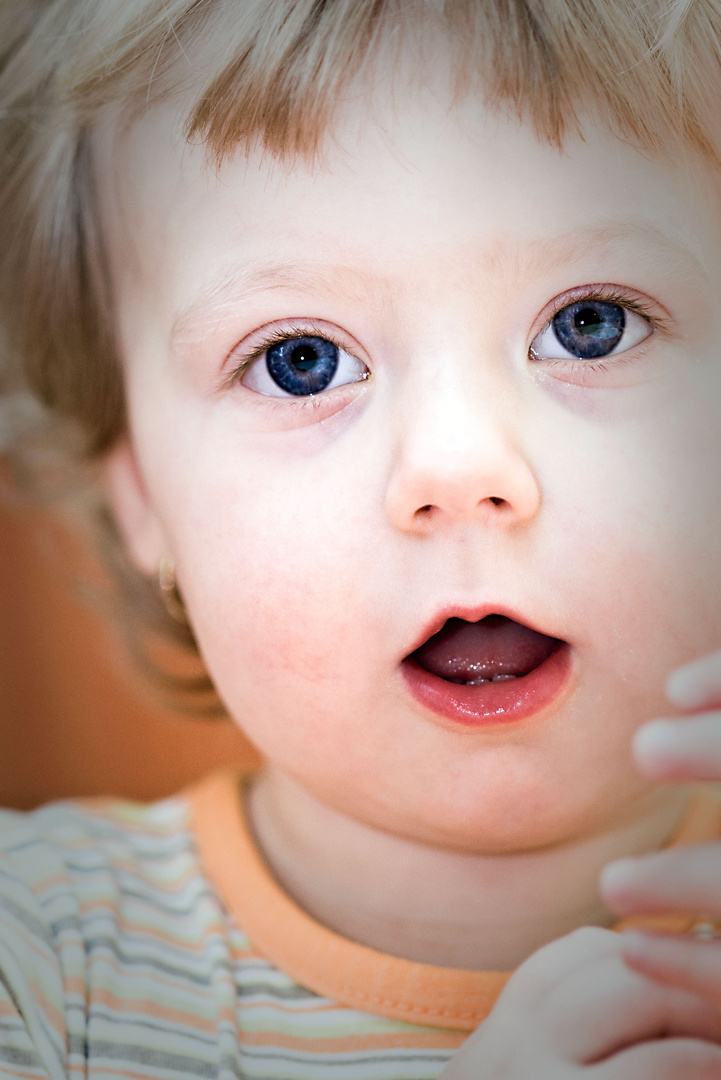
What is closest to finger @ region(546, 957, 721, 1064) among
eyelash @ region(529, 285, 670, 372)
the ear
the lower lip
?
the lower lip

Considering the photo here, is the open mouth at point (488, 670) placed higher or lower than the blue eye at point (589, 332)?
lower

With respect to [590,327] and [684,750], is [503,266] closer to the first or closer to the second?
[590,327]

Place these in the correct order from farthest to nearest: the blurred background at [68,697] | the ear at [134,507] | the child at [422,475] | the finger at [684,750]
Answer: the blurred background at [68,697]
the ear at [134,507]
the child at [422,475]
the finger at [684,750]

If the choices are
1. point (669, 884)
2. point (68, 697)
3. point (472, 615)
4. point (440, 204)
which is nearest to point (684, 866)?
point (669, 884)

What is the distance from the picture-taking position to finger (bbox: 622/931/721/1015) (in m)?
0.28

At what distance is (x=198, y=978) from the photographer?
50cm

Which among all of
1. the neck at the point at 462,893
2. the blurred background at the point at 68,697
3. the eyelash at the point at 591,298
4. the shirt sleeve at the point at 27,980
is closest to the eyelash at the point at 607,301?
the eyelash at the point at 591,298

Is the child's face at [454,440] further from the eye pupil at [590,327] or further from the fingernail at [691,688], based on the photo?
the fingernail at [691,688]

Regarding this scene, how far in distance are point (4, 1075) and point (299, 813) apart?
0.18 m

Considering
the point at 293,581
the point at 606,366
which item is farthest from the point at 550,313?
the point at 293,581

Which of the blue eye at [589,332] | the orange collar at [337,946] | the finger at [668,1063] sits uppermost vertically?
the blue eye at [589,332]

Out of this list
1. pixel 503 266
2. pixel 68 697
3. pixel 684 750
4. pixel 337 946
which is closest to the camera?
pixel 684 750

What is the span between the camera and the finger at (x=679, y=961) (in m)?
0.28

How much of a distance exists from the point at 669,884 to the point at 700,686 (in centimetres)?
5
